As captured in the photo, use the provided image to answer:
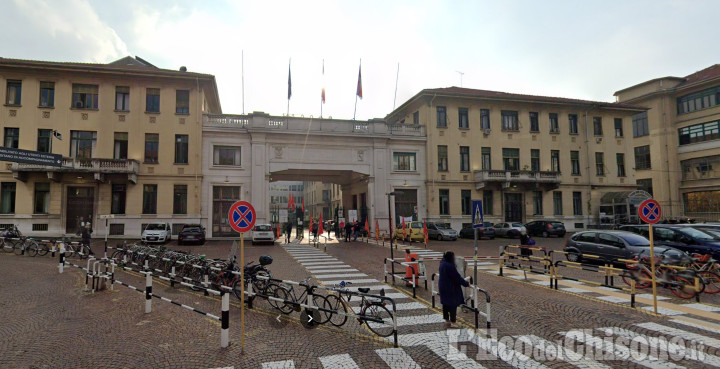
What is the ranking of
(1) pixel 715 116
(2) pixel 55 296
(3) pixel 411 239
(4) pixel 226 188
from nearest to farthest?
(2) pixel 55 296
(3) pixel 411 239
(4) pixel 226 188
(1) pixel 715 116

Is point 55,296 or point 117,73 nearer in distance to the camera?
point 55,296

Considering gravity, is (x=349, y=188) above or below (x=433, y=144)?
below

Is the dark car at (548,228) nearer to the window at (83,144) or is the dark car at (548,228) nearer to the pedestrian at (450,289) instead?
the pedestrian at (450,289)

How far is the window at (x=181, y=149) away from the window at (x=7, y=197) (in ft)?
38.1

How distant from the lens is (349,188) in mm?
39469

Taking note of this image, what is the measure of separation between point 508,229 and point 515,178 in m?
6.28

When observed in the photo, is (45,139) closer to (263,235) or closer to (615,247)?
(263,235)

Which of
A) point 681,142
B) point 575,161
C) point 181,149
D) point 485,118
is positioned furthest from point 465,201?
point 681,142

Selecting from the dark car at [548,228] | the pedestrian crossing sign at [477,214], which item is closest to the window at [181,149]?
the pedestrian crossing sign at [477,214]

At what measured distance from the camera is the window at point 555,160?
3678 centimetres

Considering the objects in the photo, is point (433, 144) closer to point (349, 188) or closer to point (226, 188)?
point (349, 188)

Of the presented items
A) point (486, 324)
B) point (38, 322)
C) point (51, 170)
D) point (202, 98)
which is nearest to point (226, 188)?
point (202, 98)

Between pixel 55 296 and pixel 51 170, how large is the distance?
70.7ft

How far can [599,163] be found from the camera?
125ft
